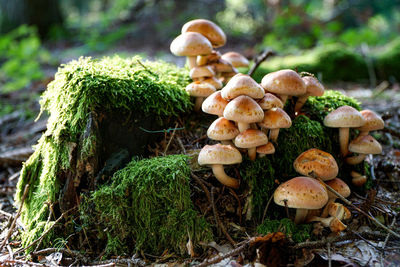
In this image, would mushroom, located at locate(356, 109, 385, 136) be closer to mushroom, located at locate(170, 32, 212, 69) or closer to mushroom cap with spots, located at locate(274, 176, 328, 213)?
mushroom cap with spots, located at locate(274, 176, 328, 213)

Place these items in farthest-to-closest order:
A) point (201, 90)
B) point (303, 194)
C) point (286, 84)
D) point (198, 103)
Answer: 1. point (198, 103)
2. point (201, 90)
3. point (286, 84)
4. point (303, 194)

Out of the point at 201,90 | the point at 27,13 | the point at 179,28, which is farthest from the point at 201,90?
the point at 27,13

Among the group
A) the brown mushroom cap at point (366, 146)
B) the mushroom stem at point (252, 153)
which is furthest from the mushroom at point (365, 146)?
the mushroom stem at point (252, 153)

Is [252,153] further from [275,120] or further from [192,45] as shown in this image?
[192,45]

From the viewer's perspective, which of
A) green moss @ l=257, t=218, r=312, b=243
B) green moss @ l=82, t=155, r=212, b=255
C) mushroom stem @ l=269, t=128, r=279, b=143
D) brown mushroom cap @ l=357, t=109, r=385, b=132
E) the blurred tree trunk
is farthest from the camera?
the blurred tree trunk

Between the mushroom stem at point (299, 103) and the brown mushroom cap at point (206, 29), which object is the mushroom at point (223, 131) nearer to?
the mushroom stem at point (299, 103)

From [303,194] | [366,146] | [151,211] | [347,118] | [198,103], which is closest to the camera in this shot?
[303,194]

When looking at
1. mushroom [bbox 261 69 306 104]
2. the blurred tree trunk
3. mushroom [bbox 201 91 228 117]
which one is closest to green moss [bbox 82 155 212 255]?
mushroom [bbox 201 91 228 117]
